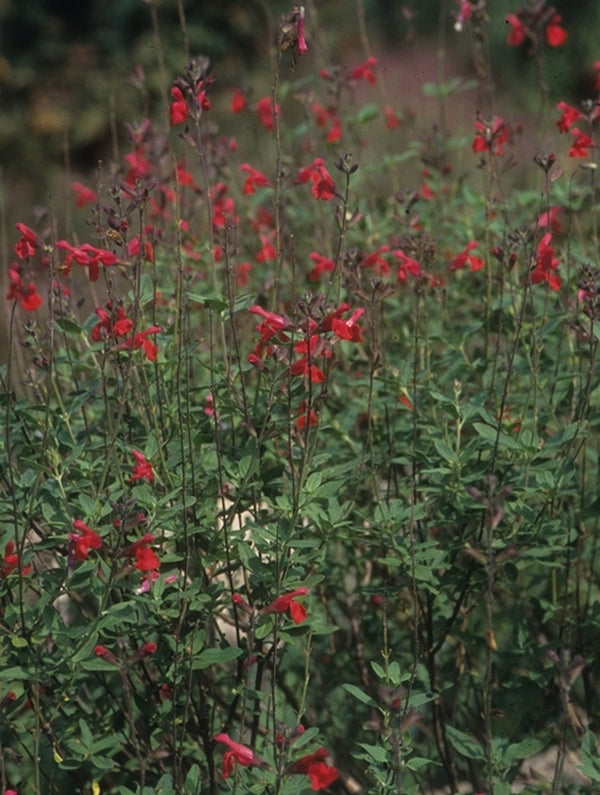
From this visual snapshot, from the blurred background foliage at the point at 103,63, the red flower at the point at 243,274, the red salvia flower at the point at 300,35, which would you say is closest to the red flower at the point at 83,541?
the red salvia flower at the point at 300,35

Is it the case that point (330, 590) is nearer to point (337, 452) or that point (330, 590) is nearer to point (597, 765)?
point (337, 452)

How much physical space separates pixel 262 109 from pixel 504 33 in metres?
9.72

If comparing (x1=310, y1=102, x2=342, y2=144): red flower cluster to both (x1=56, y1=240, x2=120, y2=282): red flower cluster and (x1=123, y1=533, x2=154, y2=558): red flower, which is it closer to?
(x1=56, y1=240, x2=120, y2=282): red flower cluster

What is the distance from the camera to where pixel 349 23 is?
48.9ft

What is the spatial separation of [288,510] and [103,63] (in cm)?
1130

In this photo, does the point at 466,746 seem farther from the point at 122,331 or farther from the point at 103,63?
the point at 103,63

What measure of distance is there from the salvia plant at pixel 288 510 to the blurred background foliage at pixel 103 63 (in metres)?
8.77

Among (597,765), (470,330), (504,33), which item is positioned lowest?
(504,33)

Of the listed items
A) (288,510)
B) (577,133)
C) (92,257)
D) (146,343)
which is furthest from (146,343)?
(577,133)

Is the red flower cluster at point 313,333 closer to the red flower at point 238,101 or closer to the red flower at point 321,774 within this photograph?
the red flower at point 321,774

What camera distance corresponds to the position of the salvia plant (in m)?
2.92

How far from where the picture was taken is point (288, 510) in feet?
10.2

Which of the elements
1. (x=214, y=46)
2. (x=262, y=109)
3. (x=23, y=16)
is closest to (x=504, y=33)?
(x=214, y=46)

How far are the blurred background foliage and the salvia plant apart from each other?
28.8 ft
